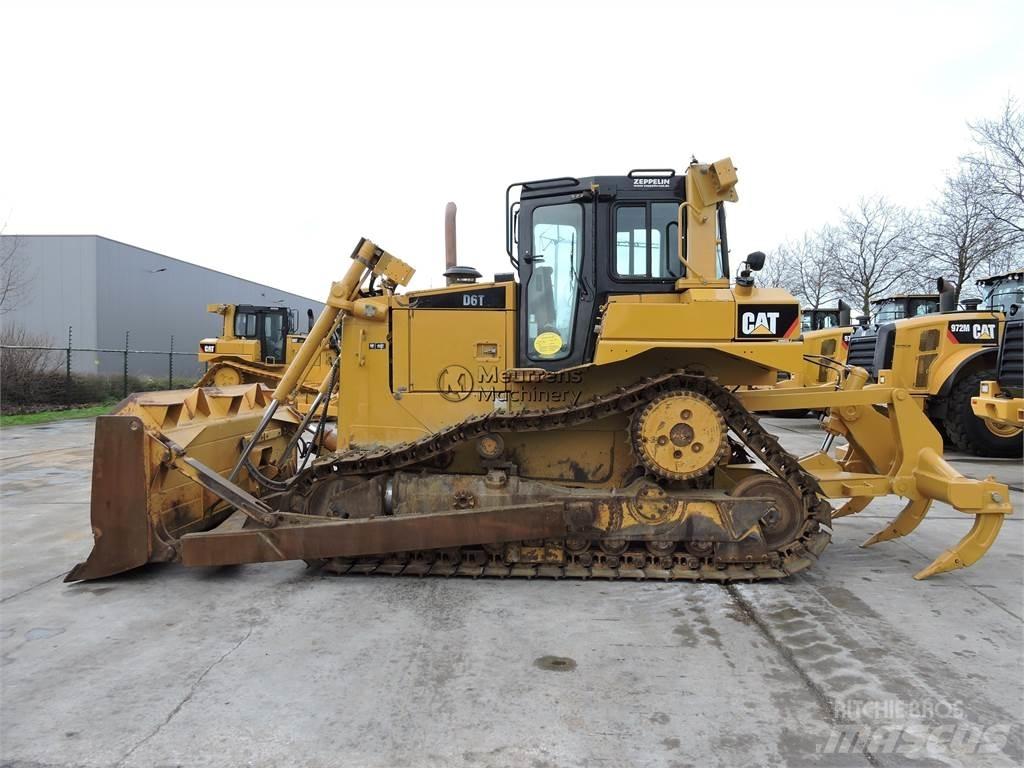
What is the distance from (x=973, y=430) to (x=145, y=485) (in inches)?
514

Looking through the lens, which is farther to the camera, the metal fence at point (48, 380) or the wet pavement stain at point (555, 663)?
the metal fence at point (48, 380)

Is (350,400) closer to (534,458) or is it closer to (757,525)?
(534,458)

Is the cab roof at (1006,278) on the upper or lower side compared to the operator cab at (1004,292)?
upper

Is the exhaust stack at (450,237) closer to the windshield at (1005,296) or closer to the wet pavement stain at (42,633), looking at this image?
the wet pavement stain at (42,633)

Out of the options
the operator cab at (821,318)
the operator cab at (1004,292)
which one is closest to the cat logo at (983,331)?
the operator cab at (1004,292)

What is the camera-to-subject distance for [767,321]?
15.7 ft

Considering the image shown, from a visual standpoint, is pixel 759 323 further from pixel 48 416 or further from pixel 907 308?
pixel 48 416

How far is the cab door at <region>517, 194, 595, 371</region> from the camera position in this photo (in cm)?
520

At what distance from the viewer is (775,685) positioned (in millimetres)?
3393

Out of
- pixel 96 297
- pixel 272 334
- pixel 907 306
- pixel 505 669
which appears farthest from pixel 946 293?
pixel 96 297

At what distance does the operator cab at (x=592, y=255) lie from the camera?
519 centimetres

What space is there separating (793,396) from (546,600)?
271cm

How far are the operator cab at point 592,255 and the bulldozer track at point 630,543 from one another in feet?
1.64

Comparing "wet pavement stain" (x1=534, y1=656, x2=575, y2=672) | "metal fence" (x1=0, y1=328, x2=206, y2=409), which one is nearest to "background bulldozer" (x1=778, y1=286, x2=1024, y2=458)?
"wet pavement stain" (x1=534, y1=656, x2=575, y2=672)
